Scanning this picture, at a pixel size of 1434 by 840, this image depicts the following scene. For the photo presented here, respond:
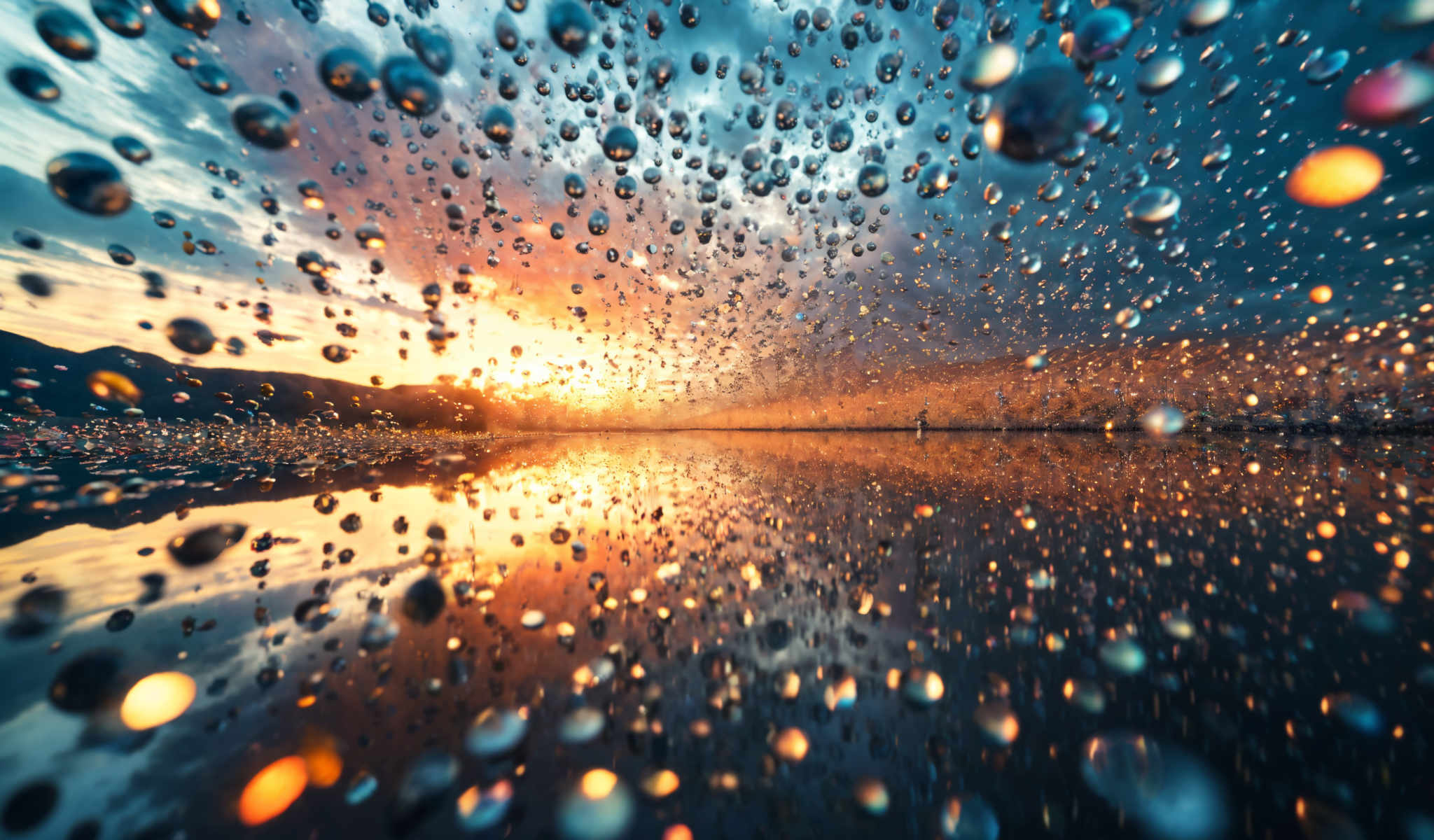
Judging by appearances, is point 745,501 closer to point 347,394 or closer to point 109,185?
point 109,185

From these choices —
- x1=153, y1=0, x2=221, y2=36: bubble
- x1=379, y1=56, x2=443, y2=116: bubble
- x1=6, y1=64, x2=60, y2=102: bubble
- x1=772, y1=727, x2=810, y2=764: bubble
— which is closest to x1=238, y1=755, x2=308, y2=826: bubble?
x1=772, y1=727, x2=810, y2=764: bubble

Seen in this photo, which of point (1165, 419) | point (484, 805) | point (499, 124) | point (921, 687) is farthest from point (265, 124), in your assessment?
point (1165, 419)

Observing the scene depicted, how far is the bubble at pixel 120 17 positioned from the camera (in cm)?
312

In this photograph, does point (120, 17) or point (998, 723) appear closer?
point (998, 723)

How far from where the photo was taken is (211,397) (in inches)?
1105

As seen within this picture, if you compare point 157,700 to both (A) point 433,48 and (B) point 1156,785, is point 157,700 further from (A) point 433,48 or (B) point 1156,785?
(A) point 433,48

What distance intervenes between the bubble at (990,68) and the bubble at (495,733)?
497 centimetres

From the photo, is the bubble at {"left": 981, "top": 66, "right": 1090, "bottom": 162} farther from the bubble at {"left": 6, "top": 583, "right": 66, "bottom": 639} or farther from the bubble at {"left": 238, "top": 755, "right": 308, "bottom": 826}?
the bubble at {"left": 6, "top": 583, "right": 66, "bottom": 639}

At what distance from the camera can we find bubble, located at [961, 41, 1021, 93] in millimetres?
3371

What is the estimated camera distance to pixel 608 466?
10359 mm

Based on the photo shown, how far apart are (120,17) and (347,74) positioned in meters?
1.48

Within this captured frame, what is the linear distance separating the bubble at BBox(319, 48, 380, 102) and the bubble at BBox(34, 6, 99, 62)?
55.9 inches

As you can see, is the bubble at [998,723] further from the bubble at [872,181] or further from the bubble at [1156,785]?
the bubble at [872,181]

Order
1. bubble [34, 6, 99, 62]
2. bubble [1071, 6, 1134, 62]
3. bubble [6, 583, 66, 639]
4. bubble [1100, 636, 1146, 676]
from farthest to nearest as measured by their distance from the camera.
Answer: bubble [1071, 6, 1134, 62]
bubble [34, 6, 99, 62]
bubble [6, 583, 66, 639]
bubble [1100, 636, 1146, 676]
